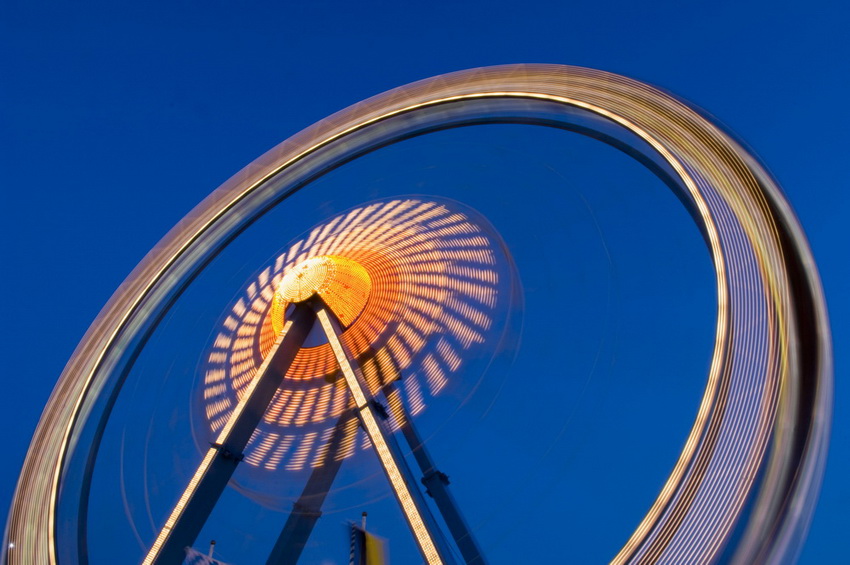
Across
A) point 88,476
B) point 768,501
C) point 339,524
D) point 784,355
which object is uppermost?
point 784,355

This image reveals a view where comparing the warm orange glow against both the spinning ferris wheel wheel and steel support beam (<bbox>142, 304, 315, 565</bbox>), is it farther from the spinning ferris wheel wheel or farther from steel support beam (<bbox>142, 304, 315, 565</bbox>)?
steel support beam (<bbox>142, 304, 315, 565</bbox>)

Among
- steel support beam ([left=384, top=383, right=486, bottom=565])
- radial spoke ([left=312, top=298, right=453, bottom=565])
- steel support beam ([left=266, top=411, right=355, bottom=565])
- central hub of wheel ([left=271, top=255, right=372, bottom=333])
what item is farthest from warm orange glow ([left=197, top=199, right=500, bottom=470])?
radial spoke ([left=312, top=298, right=453, bottom=565])

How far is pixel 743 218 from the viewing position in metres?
5.86

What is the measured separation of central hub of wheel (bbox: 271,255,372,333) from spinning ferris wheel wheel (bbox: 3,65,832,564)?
37mm

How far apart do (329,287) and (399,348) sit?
130 cm

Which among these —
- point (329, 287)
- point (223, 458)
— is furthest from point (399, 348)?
point (223, 458)

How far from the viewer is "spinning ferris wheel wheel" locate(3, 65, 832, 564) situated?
4914 millimetres

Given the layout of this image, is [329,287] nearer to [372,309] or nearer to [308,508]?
[372,309]

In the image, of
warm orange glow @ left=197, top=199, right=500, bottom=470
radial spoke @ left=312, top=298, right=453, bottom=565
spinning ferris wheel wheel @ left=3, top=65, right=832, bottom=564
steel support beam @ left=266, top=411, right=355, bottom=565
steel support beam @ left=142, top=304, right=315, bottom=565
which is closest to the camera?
spinning ferris wheel wheel @ left=3, top=65, right=832, bottom=564

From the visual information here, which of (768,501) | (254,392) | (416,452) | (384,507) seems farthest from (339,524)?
(768,501)

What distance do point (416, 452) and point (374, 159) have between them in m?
3.96

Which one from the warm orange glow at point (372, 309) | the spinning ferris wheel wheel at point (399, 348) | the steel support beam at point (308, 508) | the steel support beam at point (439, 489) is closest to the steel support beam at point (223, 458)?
the spinning ferris wheel wheel at point (399, 348)

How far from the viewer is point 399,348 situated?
397 inches

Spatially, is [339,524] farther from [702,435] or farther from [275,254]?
[702,435]
